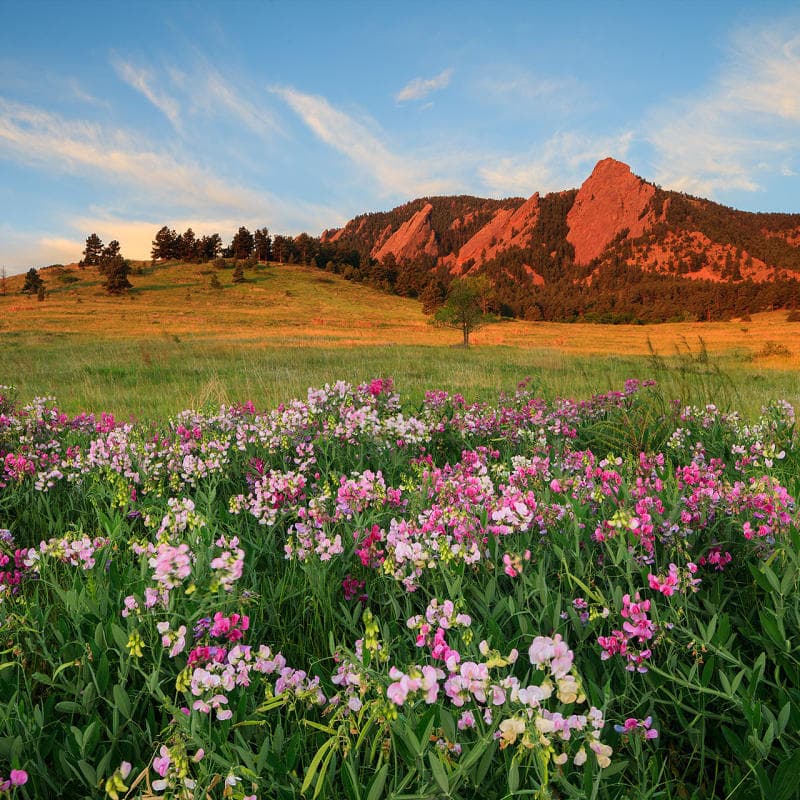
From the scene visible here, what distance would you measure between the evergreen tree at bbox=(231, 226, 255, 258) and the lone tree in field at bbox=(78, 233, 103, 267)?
998 inches

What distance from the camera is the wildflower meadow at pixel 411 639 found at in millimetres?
1419

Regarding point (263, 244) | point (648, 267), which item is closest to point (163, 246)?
point (263, 244)

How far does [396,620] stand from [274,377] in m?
13.0

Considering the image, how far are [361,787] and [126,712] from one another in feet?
3.00

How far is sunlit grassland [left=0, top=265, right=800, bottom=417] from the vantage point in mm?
11008

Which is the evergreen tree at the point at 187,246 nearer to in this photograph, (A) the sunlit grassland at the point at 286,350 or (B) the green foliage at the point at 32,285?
(A) the sunlit grassland at the point at 286,350

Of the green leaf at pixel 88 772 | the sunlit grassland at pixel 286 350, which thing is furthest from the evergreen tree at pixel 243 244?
the green leaf at pixel 88 772

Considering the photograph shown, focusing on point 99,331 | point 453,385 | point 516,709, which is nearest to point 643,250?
point 99,331

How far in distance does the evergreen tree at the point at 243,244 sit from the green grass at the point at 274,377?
89549 mm

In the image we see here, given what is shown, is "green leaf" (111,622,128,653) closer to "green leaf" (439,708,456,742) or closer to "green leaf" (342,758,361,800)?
"green leaf" (342,758,361,800)

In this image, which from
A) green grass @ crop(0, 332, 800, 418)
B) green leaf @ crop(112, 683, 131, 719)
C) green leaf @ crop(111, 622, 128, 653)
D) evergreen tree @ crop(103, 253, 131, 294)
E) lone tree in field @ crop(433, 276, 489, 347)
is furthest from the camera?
evergreen tree @ crop(103, 253, 131, 294)

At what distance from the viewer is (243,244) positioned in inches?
4387

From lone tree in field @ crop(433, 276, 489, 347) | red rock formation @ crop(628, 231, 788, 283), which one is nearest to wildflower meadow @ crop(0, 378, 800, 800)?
lone tree in field @ crop(433, 276, 489, 347)

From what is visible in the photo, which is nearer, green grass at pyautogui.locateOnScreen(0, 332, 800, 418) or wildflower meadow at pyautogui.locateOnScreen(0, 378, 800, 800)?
wildflower meadow at pyautogui.locateOnScreen(0, 378, 800, 800)
